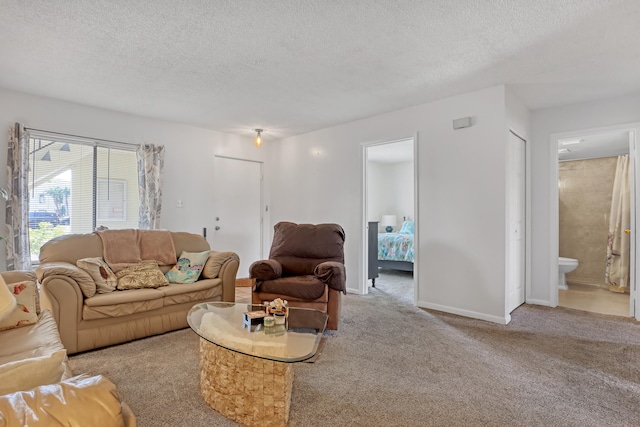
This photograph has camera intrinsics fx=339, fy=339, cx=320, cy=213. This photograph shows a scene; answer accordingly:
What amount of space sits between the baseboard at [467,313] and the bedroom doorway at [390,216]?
0.18 m

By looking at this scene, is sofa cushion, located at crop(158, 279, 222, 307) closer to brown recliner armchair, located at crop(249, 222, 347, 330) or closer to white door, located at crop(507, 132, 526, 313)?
brown recliner armchair, located at crop(249, 222, 347, 330)

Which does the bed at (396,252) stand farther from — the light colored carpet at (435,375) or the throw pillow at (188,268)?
the throw pillow at (188,268)

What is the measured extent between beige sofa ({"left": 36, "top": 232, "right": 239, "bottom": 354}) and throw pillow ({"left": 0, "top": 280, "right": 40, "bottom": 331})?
357 mm

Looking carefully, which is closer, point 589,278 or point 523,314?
point 523,314

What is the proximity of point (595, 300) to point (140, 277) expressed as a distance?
538cm

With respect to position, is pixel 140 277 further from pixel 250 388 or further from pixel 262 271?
pixel 250 388

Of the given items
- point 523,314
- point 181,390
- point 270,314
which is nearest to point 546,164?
point 523,314

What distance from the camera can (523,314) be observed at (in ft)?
12.1

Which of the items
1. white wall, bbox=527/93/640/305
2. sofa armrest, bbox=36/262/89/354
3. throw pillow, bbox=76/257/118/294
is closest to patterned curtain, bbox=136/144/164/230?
throw pillow, bbox=76/257/118/294

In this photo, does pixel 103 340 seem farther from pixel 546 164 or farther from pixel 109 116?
pixel 546 164

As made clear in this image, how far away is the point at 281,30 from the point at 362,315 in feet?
9.19

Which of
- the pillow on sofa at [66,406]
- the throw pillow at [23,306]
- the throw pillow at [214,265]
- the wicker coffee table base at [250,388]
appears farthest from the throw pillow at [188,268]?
the pillow on sofa at [66,406]

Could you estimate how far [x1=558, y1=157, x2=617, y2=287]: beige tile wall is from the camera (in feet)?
17.1

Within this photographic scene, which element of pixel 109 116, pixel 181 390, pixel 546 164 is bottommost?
pixel 181 390
